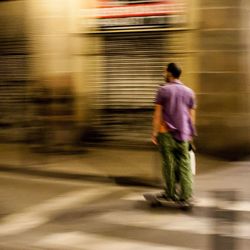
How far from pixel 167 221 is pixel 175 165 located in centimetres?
78

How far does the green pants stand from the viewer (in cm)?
731

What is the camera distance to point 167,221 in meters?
6.88

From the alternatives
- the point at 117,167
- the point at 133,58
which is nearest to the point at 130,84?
the point at 133,58

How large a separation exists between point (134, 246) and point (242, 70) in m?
5.27

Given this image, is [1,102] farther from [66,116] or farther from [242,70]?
[242,70]

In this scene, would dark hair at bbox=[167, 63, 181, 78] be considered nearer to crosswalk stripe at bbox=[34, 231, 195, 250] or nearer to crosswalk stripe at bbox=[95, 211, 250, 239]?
crosswalk stripe at bbox=[95, 211, 250, 239]

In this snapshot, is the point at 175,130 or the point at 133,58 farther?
the point at 133,58

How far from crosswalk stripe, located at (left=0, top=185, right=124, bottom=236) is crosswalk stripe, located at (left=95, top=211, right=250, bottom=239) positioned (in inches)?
25.1

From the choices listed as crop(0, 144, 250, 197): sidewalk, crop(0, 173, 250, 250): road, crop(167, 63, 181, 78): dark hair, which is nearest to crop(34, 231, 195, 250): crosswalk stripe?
crop(0, 173, 250, 250): road

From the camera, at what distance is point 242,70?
10.5 meters

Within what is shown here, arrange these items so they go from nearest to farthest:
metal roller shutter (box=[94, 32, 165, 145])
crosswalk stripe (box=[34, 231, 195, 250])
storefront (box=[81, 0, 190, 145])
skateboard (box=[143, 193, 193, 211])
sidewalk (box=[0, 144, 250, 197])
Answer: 1. crosswalk stripe (box=[34, 231, 195, 250])
2. skateboard (box=[143, 193, 193, 211])
3. sidewalk (box=[0, 144, 250, 197])
4. storefront (box=[81, 0, 190, 145])
5. metal roller shutter (box=[94, 32, 165, 145])

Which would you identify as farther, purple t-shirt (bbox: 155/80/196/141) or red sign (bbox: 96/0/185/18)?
red sign (bbox: 96/0/185/18)

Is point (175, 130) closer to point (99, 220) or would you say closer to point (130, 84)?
point (99, 220)

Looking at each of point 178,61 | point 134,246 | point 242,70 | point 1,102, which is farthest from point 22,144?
point 134,246
